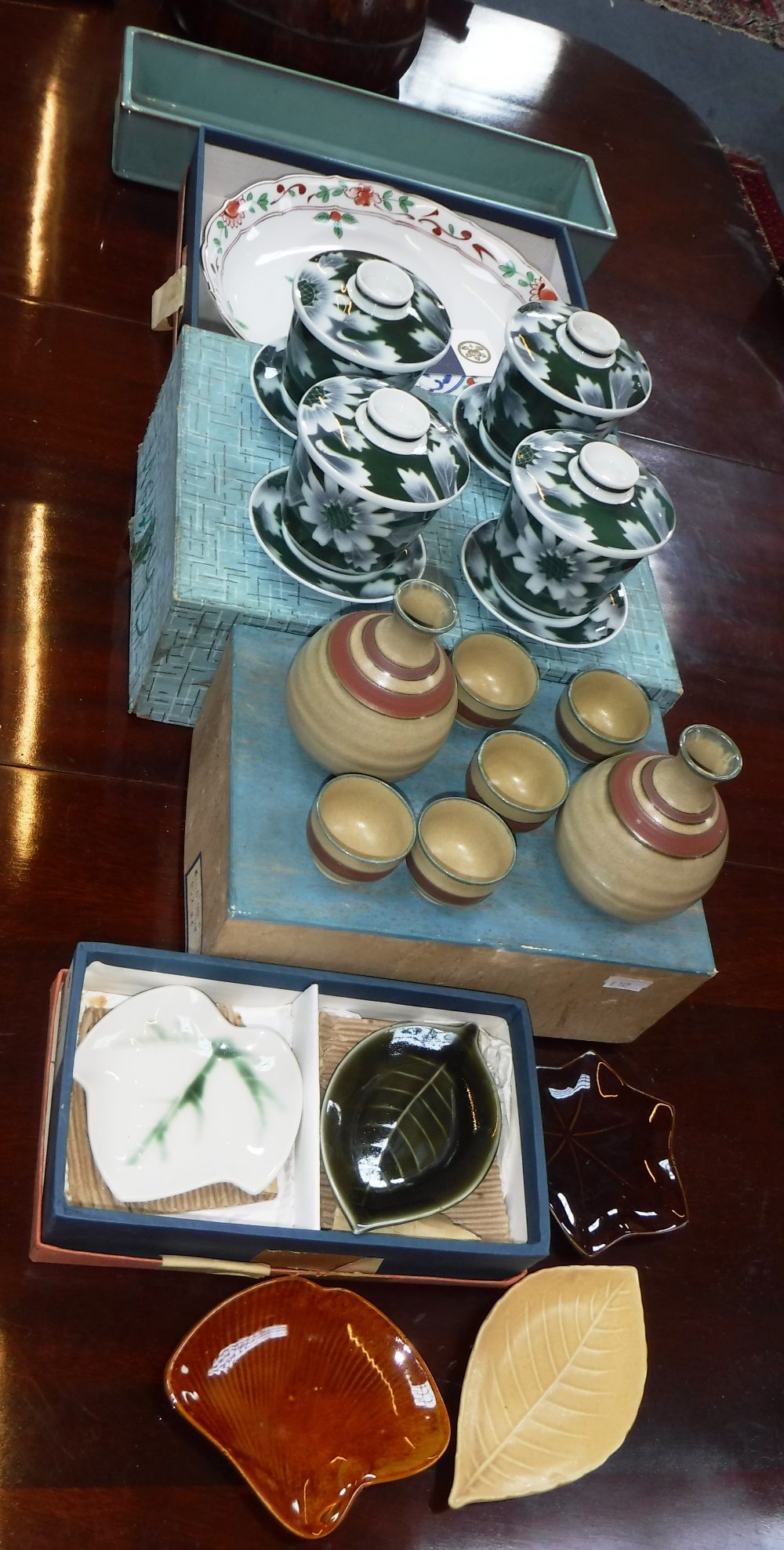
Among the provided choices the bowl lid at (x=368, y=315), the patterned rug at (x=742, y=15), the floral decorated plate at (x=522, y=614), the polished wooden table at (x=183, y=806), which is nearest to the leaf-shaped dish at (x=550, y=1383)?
the polished wooden table at (x=183, y=806)

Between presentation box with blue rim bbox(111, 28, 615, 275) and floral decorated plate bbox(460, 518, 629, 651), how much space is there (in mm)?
690

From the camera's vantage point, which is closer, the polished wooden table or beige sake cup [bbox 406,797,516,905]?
the polished wooden table

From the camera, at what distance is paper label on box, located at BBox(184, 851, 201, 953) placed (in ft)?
3.13

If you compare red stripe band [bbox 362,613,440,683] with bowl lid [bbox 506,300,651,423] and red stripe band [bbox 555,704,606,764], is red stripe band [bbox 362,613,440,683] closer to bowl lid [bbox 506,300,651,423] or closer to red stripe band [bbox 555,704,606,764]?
red stripe band [bbox 555,704,606,764]

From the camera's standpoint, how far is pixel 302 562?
1022 millimetres

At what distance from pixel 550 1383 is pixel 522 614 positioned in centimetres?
60

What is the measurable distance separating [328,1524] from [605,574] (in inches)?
27.7

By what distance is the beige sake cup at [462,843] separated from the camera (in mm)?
911

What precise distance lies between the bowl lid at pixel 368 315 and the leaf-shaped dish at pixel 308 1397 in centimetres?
72

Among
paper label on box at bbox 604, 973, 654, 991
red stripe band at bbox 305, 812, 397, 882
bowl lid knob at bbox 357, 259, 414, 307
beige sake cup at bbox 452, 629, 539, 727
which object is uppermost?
bowl lid knob at bbox 357, 259, 414, 307

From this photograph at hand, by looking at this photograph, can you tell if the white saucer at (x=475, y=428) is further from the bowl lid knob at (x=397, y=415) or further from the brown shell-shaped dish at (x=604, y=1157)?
the brown shell-shaped dish at (x=604, y=1157)

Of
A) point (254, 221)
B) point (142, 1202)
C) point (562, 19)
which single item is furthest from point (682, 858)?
point (562, 19)

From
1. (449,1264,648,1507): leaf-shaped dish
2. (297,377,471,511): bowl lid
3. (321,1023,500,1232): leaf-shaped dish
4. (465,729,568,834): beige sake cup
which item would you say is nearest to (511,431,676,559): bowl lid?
(297,377,471,511): bowl lid

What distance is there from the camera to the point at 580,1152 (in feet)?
3.12
